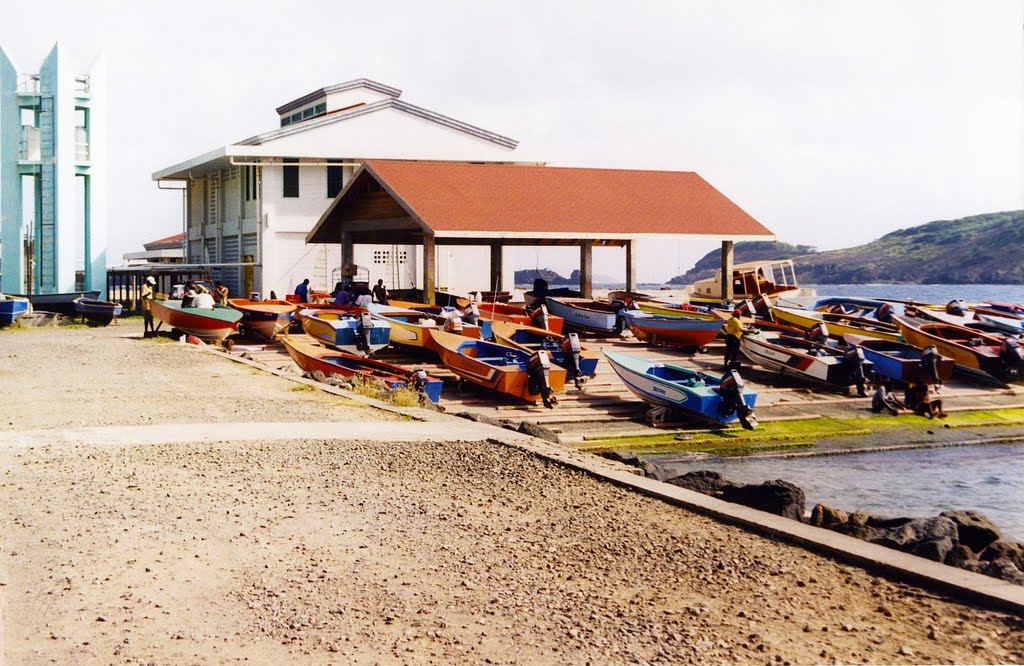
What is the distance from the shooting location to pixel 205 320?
28.7 meters

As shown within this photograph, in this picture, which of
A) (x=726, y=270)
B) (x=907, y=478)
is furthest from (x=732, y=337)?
(x=726, y=270)

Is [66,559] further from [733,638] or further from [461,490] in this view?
[733,638]

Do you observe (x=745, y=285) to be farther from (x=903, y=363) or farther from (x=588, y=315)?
(x=903, y=363)

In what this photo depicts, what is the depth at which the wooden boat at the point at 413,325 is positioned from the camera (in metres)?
25.9

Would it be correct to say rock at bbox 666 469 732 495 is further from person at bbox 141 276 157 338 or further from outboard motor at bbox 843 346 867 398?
person at bbox 141 276 157 338

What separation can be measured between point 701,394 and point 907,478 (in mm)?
3975

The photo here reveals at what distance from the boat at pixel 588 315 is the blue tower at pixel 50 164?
2192 cm

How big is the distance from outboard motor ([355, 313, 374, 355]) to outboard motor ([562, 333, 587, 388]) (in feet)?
17.3

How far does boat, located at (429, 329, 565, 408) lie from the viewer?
808 inches

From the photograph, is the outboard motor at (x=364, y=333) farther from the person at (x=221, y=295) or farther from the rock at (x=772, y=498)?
the rock at (x=772, y=498)

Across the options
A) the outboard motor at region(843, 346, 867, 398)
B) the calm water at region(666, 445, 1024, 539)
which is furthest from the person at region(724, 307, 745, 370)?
the calm water at region(666, 445, 1024, 539)

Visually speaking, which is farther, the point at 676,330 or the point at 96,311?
the point at 96,311

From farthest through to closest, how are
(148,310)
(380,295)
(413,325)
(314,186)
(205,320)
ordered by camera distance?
1. (314,186)
2. (380,295)
3. (148,310)
4. (205,320)
5. (413,325)

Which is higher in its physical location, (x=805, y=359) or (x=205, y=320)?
(x=205, y=320)
